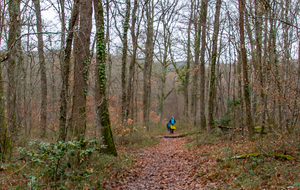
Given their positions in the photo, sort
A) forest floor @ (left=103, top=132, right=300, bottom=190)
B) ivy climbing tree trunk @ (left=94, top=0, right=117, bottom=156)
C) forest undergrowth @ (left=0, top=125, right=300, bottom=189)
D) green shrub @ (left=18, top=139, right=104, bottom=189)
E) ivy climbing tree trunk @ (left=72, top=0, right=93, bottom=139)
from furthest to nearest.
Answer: ivy climbing tree trunk @ (left=94, top=0, right=117, bottom=156) → ivy climbing tree trunk @ (left=72, top=0, right=93, bottom=139) → forest floor @ (left=103, top=132, right=300, bottom=190) → forest undergrowth @ (left=0, top=125, right=300, bottom=189) → green shrub @ (left=18, top=139, right=104, bottom=189)

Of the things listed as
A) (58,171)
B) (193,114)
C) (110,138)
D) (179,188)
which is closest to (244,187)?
(179,188)

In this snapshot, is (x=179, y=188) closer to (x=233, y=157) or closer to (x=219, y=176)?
(x=219, y=176)

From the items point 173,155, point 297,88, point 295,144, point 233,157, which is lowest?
point 173,155

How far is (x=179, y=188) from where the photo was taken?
5664 mm

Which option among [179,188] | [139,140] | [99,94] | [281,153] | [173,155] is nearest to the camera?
[179,188]

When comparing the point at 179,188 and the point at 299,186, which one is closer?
the point at 299,186

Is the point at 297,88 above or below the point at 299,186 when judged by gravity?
above

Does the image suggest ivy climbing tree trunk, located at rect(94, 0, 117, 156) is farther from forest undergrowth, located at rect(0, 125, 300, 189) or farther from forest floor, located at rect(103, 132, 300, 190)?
forest floor, located at rect(103, 132, 300, 190)

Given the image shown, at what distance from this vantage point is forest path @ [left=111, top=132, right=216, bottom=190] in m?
5.93

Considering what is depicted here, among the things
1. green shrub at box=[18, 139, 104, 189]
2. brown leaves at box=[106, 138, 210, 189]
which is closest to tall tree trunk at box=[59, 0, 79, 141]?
green shrub at box=[18, 139, 104, 189]

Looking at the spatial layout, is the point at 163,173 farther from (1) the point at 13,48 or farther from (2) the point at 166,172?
(1) the point at 13,48

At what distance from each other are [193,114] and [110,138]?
1212 centimetres

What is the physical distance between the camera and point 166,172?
23.9ft

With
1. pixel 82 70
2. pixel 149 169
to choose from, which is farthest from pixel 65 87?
pixel 149 169
